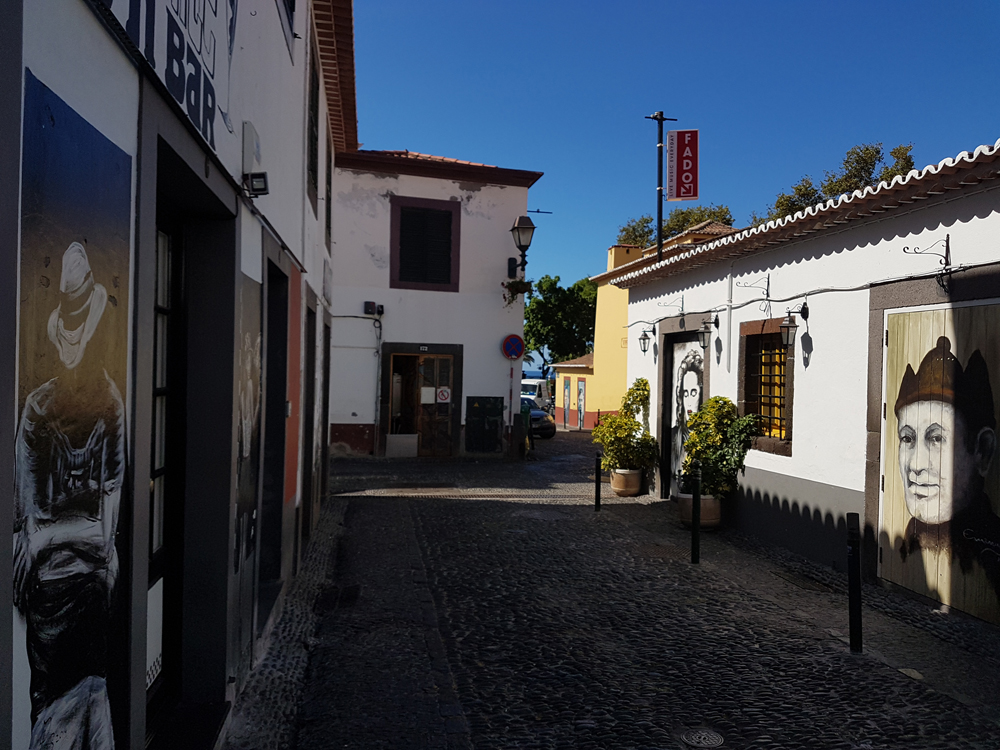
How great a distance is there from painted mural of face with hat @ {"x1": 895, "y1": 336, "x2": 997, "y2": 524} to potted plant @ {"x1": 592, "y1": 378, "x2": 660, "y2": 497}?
556cm

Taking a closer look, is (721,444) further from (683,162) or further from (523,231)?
(683,162)

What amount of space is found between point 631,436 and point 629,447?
18 centimetres

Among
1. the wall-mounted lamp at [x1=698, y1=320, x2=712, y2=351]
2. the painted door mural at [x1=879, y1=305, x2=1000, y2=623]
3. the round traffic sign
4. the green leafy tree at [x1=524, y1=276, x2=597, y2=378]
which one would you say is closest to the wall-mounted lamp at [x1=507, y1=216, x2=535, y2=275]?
the round traffic sign

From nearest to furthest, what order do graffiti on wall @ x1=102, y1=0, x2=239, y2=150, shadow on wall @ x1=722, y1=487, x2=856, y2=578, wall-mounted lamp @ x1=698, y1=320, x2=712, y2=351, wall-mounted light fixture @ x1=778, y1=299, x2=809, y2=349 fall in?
graffiti on wall @ x1=102, y1=0, x2=239, y2=150, shadow on wall @ x1=722, y1=487, x2=856, y2=578, wall-mounted light fixture @ x1=778, y1=299, x2=809, y2=349, wall-mounted lamp @ x1=698, y1=320, x2=712, y2=351

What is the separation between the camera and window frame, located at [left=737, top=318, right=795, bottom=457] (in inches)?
335

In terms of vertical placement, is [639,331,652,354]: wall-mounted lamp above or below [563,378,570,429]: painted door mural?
above

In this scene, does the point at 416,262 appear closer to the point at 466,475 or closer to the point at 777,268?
the point at 466,475

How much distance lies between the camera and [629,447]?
12.2 m

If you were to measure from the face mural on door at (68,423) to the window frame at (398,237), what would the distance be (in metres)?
14.5

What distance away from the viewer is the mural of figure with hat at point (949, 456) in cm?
578

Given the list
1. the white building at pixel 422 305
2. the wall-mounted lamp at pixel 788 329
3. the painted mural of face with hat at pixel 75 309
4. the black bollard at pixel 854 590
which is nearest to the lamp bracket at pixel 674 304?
the wall-mounted lamp at pixel 788 329

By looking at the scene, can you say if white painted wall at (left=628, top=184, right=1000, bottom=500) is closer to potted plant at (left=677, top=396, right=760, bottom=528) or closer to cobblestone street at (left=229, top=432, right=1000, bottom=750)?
potted plant at (left=677, top=396, right=760, bottom=528)

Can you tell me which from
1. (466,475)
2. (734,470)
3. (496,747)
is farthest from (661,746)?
(466,475)

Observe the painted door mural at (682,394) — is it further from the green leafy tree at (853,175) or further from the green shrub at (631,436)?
the green leafy tree at (853,175)
